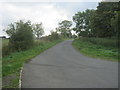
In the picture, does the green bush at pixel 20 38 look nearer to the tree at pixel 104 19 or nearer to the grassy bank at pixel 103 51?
the grassy bank at pixel 103 51

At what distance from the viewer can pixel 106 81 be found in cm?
808

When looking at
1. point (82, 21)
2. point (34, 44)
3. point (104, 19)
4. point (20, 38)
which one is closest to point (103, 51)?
point (20, 38)

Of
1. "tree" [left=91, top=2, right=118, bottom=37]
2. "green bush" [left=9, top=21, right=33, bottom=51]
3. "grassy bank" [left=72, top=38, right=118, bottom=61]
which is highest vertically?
"tree" [left=91, top=2, right=118, bottom=37]

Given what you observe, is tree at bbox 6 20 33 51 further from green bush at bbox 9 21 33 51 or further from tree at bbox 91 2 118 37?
tree at bbox 91 2 118 37

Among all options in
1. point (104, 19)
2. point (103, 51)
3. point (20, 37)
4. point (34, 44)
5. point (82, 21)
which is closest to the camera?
point (103, 51)

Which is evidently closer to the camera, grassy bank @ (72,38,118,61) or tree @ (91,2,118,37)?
grassy bank @ (72,38,118,61)

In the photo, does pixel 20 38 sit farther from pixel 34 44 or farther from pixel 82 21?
pixel 82 21

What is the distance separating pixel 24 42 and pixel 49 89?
16.8 meters

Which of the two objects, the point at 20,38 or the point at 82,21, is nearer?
the point at 20,38

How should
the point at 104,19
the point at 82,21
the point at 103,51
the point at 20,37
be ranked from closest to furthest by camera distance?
1. the point at 103,51
2. the point at 20,37
3. the point at 104,19
4. the point at 82,21

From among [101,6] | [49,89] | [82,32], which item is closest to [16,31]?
[49,89]

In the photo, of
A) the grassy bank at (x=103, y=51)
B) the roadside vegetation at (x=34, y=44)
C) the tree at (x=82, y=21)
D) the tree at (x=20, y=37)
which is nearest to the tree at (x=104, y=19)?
the roadside vegetation at (x=34, y=44)

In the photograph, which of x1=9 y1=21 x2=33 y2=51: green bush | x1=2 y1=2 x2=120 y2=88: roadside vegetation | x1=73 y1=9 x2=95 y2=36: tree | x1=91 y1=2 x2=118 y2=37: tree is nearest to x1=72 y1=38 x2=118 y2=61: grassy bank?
x1=2 y1=2 x2=120 y2=88: roadside vegetation

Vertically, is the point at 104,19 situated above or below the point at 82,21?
below
